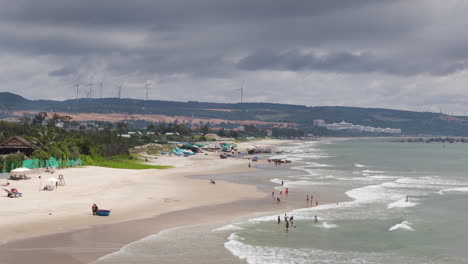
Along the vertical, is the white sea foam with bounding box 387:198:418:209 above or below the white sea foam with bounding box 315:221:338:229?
above

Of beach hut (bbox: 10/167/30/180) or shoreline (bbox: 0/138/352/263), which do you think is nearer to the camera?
shoreline (bbox: 0/138/352/263)

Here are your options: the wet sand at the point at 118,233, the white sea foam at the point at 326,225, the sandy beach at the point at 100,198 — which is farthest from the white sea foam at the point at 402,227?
the sandy beach at the point at 100,198

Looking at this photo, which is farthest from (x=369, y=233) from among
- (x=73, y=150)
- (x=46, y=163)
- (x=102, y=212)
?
(x=73, y=150)

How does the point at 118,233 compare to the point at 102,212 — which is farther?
the point at 102,212

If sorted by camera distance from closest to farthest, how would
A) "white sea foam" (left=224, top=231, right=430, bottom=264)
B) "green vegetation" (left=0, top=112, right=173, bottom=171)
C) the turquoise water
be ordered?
"white sea foam" (left=224, top=231, right=430, bottom=264) → the turquoise water → "green vegetation" (left=0, top=112, right=173, bottom=171)

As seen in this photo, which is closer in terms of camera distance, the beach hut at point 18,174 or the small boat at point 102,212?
the small boat at point 102,212

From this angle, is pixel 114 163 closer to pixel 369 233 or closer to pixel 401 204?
pixel 401 204

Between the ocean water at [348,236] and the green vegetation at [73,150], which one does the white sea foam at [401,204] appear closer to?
the ocean water at [348,236]

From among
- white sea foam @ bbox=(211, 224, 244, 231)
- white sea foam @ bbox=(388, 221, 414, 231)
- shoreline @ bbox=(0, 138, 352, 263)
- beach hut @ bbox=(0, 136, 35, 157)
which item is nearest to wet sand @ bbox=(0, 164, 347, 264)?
shoreline @ bbox=(0, 138, 352, 263)

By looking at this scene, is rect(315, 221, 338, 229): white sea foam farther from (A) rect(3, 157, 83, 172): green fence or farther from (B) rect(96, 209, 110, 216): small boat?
(A) rect(3, 157, 83, 172): green fence

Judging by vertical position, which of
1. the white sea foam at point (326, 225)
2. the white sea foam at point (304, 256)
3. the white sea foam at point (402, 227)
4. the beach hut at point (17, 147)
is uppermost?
the beach hut at point (17, 147)

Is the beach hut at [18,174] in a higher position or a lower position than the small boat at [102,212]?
higher
